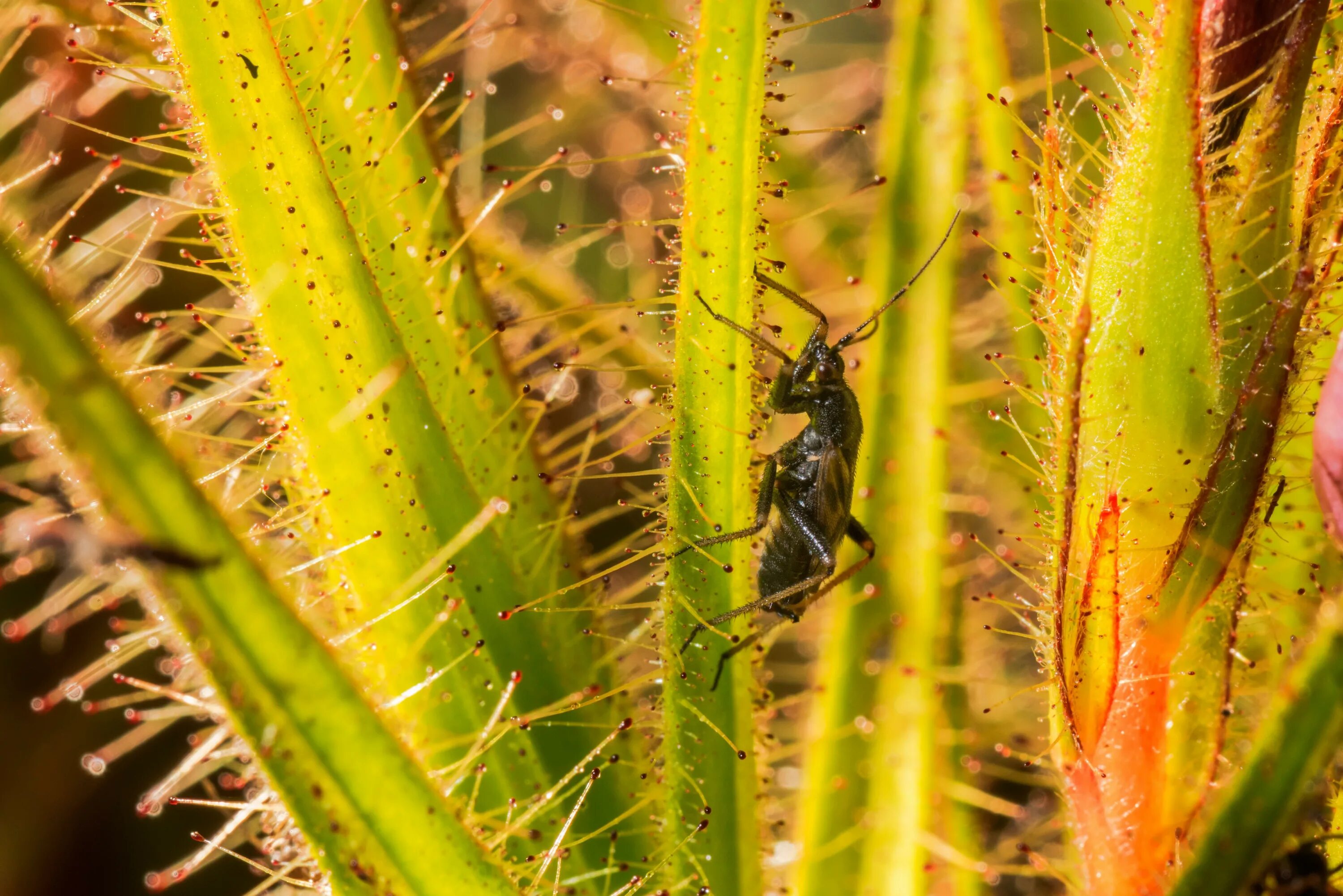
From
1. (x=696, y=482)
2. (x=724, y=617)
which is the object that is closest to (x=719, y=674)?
(x=724, y=617)

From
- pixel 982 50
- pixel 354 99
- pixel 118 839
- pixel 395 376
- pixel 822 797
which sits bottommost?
pixel 822 797

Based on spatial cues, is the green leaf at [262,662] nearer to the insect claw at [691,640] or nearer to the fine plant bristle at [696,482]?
the fine plant bristle at [696,482]

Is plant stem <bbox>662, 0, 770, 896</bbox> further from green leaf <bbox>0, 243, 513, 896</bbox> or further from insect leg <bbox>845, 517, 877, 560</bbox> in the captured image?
insect leg <bbox>845, 517, 877, 560</bbox>

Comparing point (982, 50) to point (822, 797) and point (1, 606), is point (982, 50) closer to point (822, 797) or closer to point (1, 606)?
point (822, 797)

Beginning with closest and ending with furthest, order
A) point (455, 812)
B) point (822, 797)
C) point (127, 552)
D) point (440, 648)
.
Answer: point (127, 552), point (455, 812), point (440, 648), point (822, 797)

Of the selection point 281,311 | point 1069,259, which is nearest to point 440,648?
point 281,311

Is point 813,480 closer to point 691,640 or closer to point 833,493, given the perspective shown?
point 833,493
